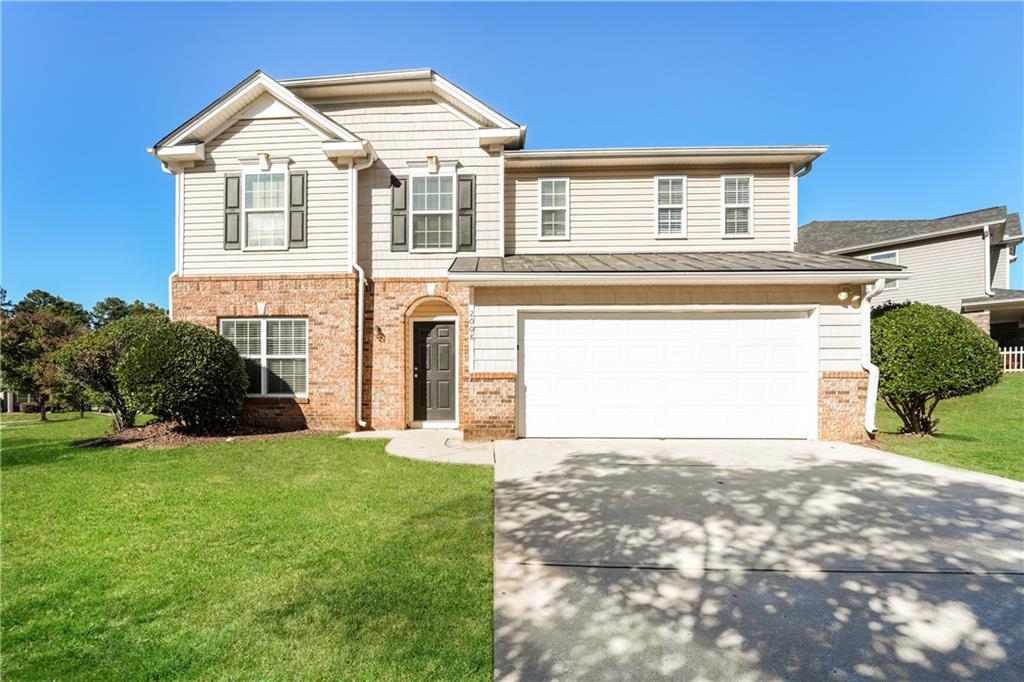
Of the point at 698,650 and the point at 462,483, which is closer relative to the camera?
the point at 698,650

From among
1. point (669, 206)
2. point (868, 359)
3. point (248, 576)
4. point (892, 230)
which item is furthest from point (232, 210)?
point (892, 230)

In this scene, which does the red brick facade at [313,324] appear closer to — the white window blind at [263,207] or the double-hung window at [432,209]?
the white window blind at [263,207]

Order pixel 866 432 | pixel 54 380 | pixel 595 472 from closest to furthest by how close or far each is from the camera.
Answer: pixel 595 472 → pixel 866 432 → pixel 54 380

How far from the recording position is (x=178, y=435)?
8.79 meters

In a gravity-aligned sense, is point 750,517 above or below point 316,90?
below

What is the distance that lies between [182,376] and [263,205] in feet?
13.5

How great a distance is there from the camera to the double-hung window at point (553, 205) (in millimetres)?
10750

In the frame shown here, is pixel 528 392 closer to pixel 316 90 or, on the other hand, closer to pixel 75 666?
pixel 75 666

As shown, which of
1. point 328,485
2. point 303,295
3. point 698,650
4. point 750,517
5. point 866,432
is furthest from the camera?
point 303,295

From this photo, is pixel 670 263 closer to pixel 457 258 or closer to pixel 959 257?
pixel 457 258

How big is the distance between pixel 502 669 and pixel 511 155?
998cm

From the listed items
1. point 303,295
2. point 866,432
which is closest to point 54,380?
point 303,295

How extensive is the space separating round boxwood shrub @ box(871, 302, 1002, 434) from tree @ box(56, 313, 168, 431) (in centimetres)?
1423

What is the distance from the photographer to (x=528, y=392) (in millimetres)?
8328
